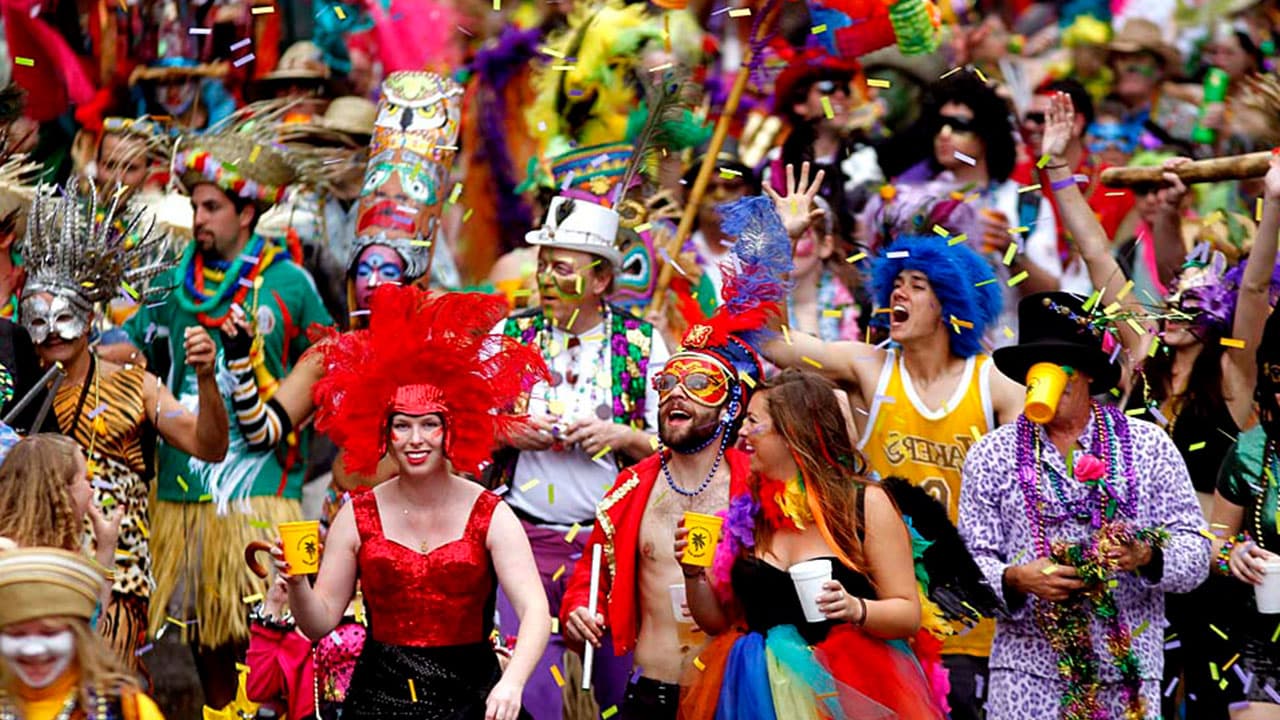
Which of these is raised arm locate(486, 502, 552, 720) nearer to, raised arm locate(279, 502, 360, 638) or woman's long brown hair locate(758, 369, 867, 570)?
raised arm locate(279, 502, 360, 638)

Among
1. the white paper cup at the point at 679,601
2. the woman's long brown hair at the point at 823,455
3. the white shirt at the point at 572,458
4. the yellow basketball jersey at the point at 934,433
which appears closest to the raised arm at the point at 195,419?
the white shirt at the point at 572,458

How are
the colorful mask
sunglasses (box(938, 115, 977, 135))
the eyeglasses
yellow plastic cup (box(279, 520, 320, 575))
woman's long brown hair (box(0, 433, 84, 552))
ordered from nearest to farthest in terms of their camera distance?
woman's long brown hair (box(0, 433, 84, 552)), yellow plastic cup (box(279, 520, 320, 575)), the colorful mask, sunglasses (box(938, 115, 977, 135)), the eyeglasses

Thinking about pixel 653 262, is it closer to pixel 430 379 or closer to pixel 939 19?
pixel 939 19

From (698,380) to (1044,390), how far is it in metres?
1.26

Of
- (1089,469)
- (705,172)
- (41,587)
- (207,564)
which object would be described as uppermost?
(41,587)

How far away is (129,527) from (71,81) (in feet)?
15.3

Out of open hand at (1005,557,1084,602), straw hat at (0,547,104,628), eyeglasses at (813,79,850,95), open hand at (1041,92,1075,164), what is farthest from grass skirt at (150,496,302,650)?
eyeglasses at (813,79,850,95)

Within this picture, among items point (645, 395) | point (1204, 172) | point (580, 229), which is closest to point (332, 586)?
point (645, 395)

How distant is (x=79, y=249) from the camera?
28.1 ft

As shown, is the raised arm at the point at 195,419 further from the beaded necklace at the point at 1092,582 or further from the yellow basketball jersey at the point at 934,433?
the beaded necklace at the point at 1092,582

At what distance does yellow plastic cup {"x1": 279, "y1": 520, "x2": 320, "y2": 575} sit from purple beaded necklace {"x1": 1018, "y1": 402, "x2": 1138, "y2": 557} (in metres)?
2.52

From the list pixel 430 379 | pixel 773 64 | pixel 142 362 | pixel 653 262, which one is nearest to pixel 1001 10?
pixel 773 64

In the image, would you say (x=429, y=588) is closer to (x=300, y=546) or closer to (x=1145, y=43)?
(x=300, y=546)

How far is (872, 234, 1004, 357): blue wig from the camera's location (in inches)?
339
